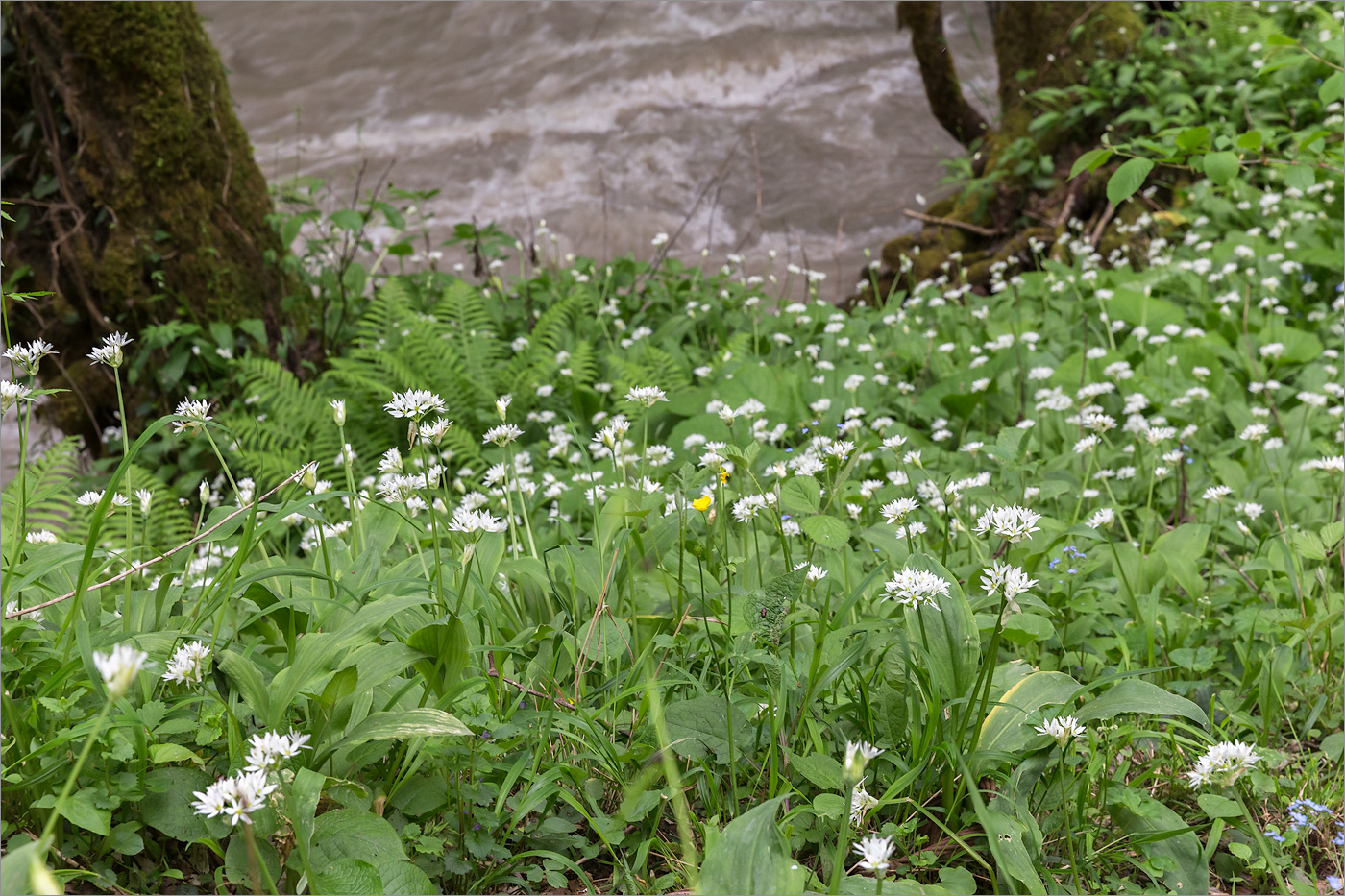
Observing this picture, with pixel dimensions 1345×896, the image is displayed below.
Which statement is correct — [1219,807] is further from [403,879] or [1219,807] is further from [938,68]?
[938,68]

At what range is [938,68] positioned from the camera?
24.1 ft

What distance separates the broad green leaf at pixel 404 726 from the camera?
111cm

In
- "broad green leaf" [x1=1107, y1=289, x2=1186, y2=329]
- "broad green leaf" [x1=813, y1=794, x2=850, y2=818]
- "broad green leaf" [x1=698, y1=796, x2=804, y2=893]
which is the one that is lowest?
"broad green leaf" [x1=1107, y1=289, x2=1186, y2=329]

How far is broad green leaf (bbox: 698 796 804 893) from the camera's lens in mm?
1011

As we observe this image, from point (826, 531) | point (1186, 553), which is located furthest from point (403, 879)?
point (1186, 553)

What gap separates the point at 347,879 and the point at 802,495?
926mm

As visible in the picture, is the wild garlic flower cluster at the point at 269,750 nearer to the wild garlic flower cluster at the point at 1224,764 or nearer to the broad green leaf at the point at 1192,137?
the wild garlic flower cluster at the point at 1224,764

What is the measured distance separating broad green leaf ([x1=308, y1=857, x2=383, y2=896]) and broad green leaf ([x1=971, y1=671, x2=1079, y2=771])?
84 cm

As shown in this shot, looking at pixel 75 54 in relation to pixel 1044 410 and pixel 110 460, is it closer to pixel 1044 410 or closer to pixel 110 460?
pixel 110 460

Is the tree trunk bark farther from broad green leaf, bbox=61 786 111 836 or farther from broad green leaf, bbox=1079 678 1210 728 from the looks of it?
broad green leaf, bbox=61 786 111 836

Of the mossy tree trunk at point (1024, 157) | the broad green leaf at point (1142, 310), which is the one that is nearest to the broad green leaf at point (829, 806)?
the broad green leaf at point (1142, 310)

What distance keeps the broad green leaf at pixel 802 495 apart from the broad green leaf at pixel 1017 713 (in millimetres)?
435

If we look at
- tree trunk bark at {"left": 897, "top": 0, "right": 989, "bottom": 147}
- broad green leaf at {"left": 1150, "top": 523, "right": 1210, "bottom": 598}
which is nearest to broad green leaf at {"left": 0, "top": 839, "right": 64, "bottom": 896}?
broad green leaf at {"left": 1150, "top": 523, "right": 1210, "bottom": 598}

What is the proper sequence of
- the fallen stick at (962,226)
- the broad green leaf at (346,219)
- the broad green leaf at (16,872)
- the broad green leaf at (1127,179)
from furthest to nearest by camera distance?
1. the fallen stick at (962,226)
2. the broad green leaf at (346,219)
3. the broad green leaf at (1127,179)
4. the broad green leaf at (16,872)
